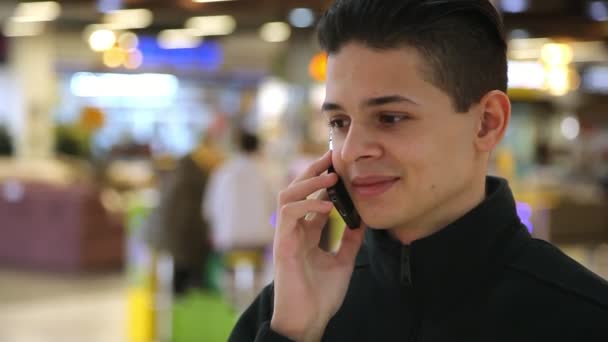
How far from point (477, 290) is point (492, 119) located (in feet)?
0.86

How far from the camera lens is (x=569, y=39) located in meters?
10.6

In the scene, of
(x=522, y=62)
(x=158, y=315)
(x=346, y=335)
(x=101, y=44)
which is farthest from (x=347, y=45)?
(x=522, y=62)


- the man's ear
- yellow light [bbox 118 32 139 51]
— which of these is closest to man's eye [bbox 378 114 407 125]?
the man's ear

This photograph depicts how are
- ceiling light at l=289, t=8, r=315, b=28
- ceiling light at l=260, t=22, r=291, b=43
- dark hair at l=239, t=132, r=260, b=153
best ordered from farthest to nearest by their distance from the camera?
ceiling light at l=260, t=22, r=291, b=43, ceiling light at l=289, t=8, r=315, b=28, dark hair at l=239, t=132, r=260, b=153

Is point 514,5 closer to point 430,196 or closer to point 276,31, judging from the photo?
point 430,196

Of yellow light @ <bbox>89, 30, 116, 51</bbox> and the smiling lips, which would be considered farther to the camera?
yellow light @ <bbox>89, 30, 116, 51</bbox>

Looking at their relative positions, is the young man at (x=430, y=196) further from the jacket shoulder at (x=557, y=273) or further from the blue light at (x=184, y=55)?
the blue light at (x=184, y=55)

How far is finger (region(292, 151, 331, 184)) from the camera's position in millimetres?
1565

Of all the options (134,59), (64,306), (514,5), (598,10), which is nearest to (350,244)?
(514,5)

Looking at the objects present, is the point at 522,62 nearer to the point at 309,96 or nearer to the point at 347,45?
the point at 309,96

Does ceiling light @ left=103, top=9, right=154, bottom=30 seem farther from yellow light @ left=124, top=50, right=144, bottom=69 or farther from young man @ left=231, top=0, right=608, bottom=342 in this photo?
young man @ left=231, top=0, right=608, bottom=342

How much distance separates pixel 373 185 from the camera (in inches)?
56.7

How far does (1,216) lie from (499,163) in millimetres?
7650

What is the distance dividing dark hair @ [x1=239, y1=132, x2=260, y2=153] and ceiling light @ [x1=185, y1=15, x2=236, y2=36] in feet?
17.7
